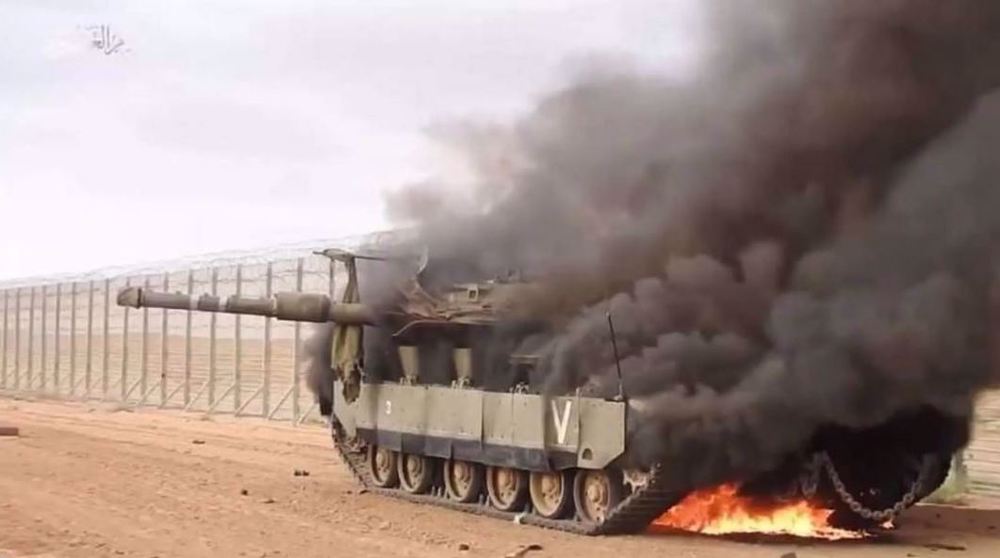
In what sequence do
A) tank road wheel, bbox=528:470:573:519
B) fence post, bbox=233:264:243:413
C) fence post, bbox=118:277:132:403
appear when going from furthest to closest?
fence post, bbox=118:277:132:403 → fence post, bbox=233:264:243:413 → tank road wheel, bbox=528:470:573:519

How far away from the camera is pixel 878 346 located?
50.3 ft

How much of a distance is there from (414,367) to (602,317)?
4267 millimetres

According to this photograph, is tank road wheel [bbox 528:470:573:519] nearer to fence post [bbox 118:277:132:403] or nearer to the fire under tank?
the fire under tank

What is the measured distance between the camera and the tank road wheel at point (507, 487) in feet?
61.3

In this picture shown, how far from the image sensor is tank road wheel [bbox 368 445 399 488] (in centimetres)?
2164

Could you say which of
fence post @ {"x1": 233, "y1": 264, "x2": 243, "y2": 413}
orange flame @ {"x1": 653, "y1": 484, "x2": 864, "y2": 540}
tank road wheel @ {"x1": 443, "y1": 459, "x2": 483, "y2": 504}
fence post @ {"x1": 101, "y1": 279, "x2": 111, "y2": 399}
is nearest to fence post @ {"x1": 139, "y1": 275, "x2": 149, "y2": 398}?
fence post @ {"x1": 101, "y1": 279, "x2": 111, "y2": 399}

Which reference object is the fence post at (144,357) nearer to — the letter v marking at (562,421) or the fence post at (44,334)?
the fence post at (44,334)

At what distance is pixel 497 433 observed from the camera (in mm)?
18719

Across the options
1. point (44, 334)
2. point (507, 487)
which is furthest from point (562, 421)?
point (44, 334)

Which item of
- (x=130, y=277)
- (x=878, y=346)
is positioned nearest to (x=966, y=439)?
(x=878, y=346)

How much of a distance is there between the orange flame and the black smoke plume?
107 cm

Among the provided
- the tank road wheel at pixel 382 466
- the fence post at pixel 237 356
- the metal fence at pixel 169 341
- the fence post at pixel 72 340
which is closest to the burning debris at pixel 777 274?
the tank road wheel at pixel 382 466

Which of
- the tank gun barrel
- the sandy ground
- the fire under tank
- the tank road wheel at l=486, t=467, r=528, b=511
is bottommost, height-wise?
the sandy ground

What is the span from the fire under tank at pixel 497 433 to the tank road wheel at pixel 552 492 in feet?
0.06
